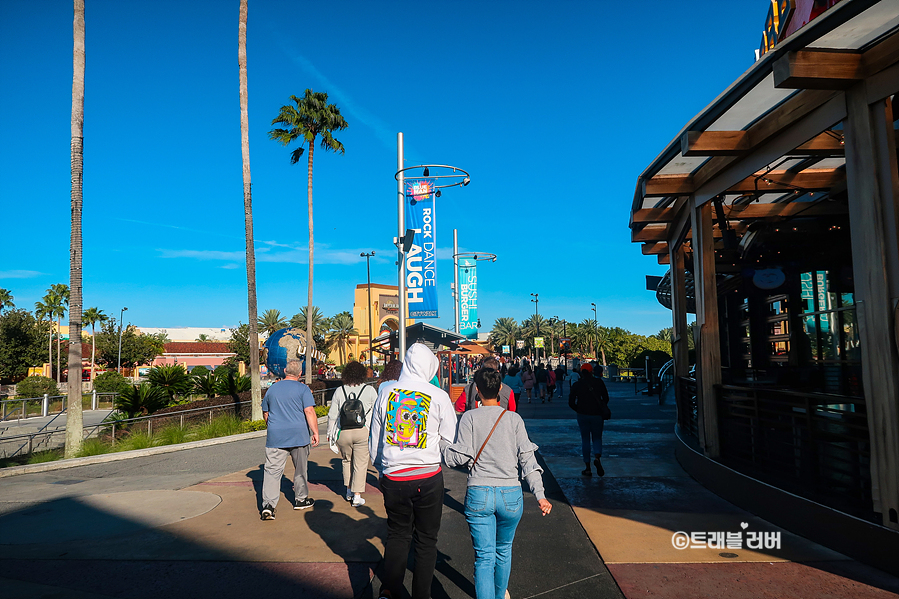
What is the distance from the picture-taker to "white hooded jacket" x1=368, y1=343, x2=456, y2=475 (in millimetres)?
3945

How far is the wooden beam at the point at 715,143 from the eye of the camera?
653 cm

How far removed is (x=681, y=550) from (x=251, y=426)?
12.9 metres

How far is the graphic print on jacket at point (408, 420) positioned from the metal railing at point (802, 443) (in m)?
3.82

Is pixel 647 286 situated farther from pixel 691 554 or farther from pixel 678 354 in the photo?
pixel 691 554

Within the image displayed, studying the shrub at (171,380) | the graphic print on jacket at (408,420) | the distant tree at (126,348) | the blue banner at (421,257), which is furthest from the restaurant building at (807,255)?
the distant tree at (126,348)

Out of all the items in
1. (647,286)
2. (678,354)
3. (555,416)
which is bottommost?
(555,416)

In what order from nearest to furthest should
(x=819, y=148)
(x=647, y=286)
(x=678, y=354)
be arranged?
1. (x=819, y=148)
2. (x=678, y=354)
3. (x=647, y=286)

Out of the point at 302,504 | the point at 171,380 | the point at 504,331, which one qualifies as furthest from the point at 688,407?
the point at 504,331

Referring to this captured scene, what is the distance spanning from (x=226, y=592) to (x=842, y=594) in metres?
4.53

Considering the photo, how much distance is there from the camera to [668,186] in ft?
27.9

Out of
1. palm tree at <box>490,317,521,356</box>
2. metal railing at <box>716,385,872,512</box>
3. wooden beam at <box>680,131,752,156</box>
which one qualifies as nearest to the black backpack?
metal railing at <box>716,385,872,512</box>

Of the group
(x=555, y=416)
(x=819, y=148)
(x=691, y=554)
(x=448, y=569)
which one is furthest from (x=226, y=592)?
(x=555, y=416)

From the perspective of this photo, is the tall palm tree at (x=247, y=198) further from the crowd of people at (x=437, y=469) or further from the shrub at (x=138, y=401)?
the crowd of people at (x=437, y=469)

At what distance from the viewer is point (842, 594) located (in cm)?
412
